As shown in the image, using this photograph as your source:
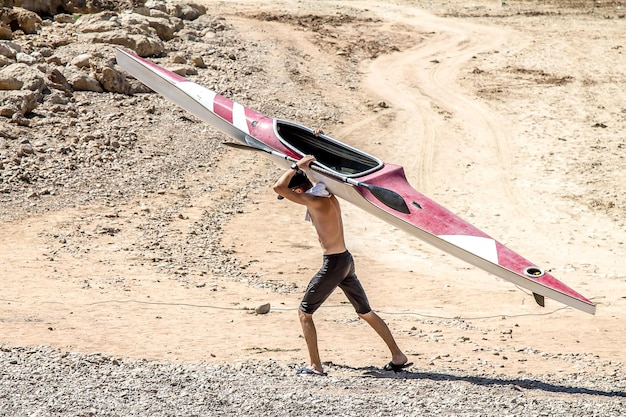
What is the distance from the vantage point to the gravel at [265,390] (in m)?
7.23

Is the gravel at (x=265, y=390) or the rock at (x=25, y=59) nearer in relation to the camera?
the gravel at (x=265, y=390)

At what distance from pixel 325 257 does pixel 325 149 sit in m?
2.32

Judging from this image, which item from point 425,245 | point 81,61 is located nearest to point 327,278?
point 425,245

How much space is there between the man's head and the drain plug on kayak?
201 centimetres

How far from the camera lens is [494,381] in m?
8.32

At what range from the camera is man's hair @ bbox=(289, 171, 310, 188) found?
27.2 ft

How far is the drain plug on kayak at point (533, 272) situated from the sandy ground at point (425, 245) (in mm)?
1258

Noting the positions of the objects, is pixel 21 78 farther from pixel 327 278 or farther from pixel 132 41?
pixel 327 278

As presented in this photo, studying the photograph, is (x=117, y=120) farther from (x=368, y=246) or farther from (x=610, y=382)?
(x=610, y=382)

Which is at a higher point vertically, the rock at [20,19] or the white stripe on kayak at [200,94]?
the white stripe on kayak at [200,94]

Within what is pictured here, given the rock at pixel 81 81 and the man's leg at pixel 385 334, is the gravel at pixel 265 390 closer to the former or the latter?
the man's leg at pixel 385 334

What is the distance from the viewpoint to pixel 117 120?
18.5 m

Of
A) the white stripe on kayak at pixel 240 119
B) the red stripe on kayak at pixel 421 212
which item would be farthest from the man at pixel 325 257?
the white stripe on kayak at pixel 240 119

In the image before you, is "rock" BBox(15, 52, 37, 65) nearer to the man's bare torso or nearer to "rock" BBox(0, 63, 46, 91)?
"rock" BBox(0, 63, 46, 91)
